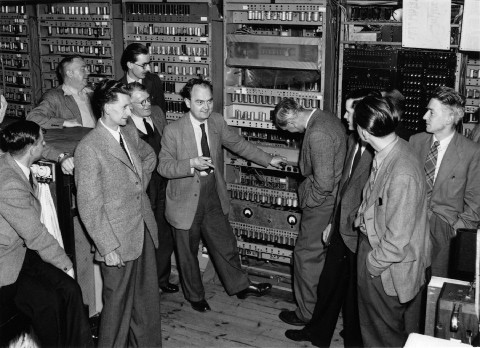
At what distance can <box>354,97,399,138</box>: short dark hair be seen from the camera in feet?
10.3

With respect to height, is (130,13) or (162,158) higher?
(130,13)

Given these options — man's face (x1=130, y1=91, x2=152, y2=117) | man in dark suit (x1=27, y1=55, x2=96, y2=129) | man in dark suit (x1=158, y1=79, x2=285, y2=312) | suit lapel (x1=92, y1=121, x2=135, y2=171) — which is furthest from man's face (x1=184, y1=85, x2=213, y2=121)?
man in dark suit (x1=27, y1=55, x2=96, y2=129)

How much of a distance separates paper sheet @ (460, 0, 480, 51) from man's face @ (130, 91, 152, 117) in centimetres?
238

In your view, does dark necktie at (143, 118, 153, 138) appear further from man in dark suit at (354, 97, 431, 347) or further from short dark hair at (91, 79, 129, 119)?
man in dark suit at (354, 97, 431, 347)

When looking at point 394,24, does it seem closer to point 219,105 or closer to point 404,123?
point 404,123

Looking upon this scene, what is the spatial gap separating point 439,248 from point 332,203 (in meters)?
0.81

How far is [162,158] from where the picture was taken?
4.58m

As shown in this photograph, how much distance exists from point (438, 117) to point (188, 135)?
1851mm

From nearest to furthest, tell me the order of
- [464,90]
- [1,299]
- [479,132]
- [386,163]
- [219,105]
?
1. [386,163]
2. [1,299]
3. [479,132]
4. [464,90]
5. [219,105]

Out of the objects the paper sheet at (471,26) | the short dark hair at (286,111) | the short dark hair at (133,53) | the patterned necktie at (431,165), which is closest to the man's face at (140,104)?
the short dark hair at (133,53)

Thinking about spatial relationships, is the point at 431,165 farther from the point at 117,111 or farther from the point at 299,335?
the point at 117,111

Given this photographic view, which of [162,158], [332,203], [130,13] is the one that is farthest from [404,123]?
[130,13]

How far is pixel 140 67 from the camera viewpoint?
5109 millimetres

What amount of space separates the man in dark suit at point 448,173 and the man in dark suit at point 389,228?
0.64 metres
